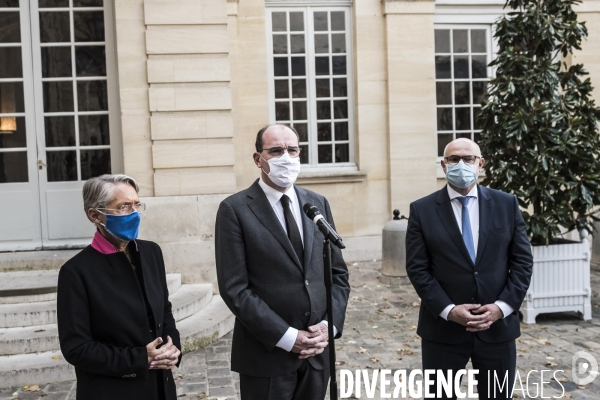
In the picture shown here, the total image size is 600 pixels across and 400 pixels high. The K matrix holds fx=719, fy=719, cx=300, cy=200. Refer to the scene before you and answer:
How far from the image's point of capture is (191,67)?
350 inches

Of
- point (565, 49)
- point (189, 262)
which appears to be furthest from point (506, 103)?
point (189, 262)

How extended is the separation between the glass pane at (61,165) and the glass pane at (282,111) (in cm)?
418

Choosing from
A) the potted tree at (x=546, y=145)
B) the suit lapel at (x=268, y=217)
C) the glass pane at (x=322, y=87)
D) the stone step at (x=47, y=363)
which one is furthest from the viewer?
the glass pane at (x=322, y=87)

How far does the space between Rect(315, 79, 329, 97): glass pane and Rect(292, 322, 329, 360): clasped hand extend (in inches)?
377

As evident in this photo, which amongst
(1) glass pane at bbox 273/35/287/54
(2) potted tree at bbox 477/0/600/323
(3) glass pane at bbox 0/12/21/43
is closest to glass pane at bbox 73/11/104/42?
(3) glass pane at bbox 0/12/21/43

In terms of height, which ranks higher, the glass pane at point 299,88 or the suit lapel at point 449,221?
the glass pane at point 299,88

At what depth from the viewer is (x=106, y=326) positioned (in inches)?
125

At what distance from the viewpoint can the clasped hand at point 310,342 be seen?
3.49m

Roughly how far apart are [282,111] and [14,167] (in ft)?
16.1

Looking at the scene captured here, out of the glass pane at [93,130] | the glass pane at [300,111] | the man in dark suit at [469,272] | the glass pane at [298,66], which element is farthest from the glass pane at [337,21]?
the man in dark suit at [469,272]

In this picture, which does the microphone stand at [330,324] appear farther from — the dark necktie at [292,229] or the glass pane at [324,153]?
the glass pane at [324,153]

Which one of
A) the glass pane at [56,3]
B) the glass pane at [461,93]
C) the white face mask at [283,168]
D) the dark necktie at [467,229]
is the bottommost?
the dark necktie at [467,229]

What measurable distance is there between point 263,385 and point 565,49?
6361 millimetres

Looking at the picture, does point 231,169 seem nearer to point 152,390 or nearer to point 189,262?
point 189,262
